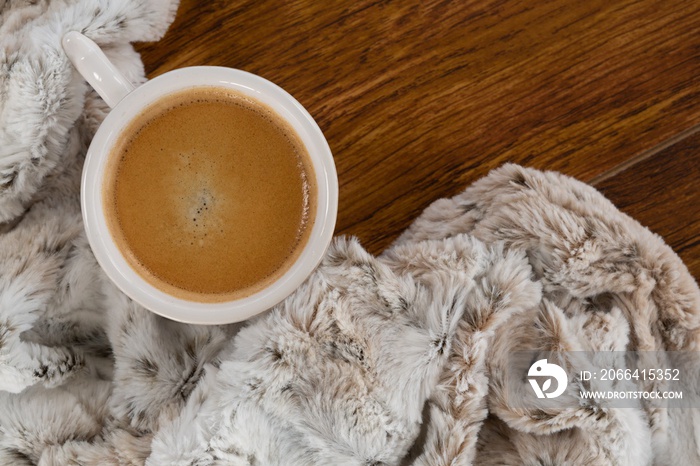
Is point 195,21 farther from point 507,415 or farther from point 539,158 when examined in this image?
point 507,415

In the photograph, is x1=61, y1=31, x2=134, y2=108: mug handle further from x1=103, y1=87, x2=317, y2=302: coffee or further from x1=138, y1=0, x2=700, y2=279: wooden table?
x1=138, y1=0, x2=700, y2=279: wooden table

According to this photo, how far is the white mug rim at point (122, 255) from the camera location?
732 millimetres

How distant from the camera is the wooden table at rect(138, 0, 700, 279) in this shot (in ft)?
2.83

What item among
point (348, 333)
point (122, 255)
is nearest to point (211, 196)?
point (122, 255)

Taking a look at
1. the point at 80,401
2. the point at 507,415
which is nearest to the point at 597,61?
the point at 507,415

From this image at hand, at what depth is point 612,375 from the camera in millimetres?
765

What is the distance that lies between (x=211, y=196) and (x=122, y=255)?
133mm

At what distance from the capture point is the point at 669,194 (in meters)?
0.86

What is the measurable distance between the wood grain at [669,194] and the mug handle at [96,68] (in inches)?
25.9

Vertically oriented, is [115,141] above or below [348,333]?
above

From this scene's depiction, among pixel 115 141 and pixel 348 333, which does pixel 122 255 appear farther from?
pixel 348 333

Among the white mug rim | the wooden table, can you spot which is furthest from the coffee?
the wooden table

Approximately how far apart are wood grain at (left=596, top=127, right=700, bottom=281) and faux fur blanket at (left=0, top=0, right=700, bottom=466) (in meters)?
0.08

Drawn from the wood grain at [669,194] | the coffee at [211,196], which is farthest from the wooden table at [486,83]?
the coffee at [211,196]
